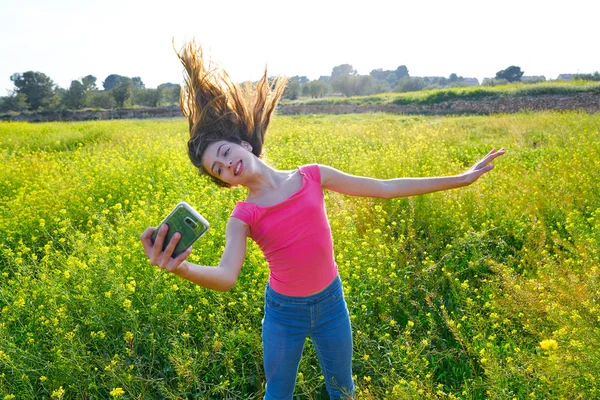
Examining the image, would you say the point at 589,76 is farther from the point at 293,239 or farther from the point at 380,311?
the point at 293,239

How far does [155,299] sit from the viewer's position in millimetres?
2912

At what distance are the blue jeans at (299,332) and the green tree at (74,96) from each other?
173 ft

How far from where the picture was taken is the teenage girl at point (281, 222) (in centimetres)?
172

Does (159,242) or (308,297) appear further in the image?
(308,297)

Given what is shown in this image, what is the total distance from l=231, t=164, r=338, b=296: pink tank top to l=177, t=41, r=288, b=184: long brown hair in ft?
1.04

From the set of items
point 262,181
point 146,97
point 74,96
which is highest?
point 74,96

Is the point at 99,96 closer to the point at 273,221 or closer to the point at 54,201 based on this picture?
the point at 54,201

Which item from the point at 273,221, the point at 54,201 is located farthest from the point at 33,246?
the point at 273,221

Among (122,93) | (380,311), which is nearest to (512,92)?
(380,311)

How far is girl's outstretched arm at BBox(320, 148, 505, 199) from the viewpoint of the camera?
75.1 inches

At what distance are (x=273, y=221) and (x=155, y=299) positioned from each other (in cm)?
154

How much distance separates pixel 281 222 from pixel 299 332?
44cm

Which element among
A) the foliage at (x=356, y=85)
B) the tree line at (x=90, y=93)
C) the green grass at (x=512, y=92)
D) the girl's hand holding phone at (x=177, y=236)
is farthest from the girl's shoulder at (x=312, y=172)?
the foliage at (x=356, y=85)

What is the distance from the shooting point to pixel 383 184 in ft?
6.32
